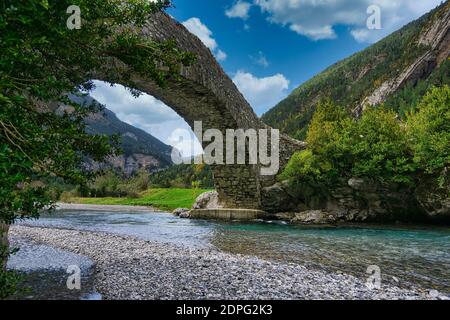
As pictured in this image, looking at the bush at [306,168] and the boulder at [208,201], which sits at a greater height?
the bush at [306,168]

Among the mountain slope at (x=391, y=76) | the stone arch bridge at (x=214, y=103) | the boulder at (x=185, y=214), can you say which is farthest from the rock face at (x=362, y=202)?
the mountain slope at (x=391, y=76)

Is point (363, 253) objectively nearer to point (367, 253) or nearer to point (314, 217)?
point (367, 253)

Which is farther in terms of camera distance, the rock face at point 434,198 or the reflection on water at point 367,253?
the rock face at point 434,198

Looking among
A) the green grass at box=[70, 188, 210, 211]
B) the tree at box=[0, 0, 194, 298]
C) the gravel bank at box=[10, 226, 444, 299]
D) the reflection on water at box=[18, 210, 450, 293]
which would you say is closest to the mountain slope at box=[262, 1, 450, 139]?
the green grass at box=[70, 188, 210, 211]

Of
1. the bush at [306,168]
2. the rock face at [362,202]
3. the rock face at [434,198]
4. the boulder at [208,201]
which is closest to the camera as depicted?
the rock face at [434,198]

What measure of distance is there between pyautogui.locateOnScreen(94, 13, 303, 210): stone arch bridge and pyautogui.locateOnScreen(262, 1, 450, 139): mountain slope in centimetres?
6723

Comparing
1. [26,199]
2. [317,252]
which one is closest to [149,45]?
[26,199]

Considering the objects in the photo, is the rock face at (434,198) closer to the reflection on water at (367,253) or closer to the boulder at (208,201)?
the reflection on water at (367,253)

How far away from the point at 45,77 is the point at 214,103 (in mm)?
14709

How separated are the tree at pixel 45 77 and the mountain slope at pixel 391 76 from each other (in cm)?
8866

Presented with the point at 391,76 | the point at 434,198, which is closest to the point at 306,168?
the point at 434,198

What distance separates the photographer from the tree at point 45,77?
3008 mm
